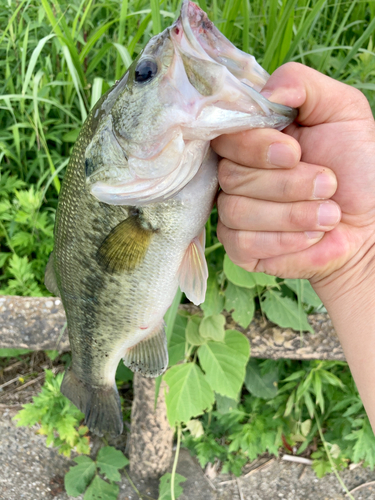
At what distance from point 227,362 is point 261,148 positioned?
3.16 feet

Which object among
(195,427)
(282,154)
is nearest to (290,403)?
(195,427)

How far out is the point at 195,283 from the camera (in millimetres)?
1000

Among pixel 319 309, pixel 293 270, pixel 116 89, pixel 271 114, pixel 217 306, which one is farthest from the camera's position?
pixel 319 309

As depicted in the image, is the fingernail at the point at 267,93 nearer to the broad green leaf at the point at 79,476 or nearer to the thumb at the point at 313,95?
the thumb at the point at 313,95

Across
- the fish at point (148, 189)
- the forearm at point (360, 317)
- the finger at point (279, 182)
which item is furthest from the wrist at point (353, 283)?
the fish at point (148, 189)

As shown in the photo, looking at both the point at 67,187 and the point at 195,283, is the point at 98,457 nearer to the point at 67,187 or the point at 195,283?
the point at 195,283

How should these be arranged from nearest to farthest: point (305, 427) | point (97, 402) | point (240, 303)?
1. point (97, 402)
2. point (240, 303)
3. point (305, 427)

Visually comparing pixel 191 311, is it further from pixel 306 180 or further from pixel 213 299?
pixel 306 180

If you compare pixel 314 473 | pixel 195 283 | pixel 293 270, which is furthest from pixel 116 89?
pixel 314 473

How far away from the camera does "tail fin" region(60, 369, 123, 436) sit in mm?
1363

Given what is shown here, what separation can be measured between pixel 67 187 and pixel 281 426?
5.35 ft

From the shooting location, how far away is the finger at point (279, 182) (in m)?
0.80

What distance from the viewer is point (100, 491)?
5.93ft

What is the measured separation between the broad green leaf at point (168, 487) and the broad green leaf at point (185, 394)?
495 millimetres
